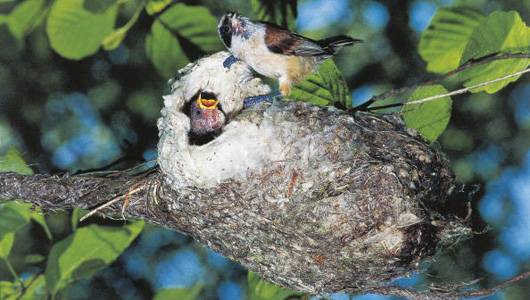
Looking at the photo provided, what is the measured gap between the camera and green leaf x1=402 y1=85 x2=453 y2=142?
6.99ft

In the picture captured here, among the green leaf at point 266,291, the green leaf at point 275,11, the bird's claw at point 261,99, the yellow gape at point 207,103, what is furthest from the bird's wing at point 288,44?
the green leaf at point 266,291

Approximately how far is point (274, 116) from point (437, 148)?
1.79 ft

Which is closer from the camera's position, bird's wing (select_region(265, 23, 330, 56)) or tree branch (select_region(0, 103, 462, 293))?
tree branch (select_region(0, 103, 462, 293))

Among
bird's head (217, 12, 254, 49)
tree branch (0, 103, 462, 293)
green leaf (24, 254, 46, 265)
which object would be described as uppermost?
bird's head (217, 12, 254, 49)

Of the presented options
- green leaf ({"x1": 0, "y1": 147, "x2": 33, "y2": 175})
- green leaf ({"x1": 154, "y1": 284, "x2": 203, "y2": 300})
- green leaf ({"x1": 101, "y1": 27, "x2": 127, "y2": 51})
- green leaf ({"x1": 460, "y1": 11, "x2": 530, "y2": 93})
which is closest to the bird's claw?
green leaf ({"x1": 460, "y1": 11, "x2": 530, "y2": 93})

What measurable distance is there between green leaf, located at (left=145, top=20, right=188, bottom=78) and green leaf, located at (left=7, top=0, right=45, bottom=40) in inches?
21.4

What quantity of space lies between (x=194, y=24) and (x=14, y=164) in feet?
2.89

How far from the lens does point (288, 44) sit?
1.94 m

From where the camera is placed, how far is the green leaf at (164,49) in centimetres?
260

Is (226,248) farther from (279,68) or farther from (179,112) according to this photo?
(279,68)

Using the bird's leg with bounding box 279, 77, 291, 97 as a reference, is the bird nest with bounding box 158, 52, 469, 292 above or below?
below

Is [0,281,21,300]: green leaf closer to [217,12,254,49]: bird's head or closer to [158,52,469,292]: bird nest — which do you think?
[158,52,469,292]: bird nest

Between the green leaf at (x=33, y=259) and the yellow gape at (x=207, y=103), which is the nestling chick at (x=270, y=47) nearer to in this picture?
the yellow gape at (x=207, y=103)

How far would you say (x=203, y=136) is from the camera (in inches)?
78.5
